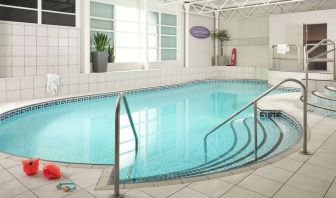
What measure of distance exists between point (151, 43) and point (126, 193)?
9383mm

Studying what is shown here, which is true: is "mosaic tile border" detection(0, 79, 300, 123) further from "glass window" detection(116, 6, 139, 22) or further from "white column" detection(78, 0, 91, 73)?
"glass window" detection(116, 6, 139, 22)

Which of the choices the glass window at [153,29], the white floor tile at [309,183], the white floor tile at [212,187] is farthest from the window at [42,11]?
the white floor tile at [309,183]

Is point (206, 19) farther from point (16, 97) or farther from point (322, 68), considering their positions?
point (16, 97)

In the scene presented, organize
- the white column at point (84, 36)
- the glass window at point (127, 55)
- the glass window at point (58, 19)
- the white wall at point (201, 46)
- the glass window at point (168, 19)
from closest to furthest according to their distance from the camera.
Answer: the glass window at point (58, 19), the white column at point (84, 36), the glass window at point (127, 55), the glass window at point (168, 19), the white wall at point (201, 46)

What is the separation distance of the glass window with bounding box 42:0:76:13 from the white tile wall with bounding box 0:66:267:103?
158 centimetres

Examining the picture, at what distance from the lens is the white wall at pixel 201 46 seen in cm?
1260

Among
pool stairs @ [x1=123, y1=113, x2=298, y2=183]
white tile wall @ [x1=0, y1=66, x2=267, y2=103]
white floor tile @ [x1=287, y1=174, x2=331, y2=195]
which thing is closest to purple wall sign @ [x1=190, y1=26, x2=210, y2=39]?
white tile wall @ [x1=0, y1=66, x2=267, y2=103]

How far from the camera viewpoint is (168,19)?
11727mm

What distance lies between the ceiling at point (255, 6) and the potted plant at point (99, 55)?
3326 millimetres

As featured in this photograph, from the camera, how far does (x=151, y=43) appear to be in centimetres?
1105

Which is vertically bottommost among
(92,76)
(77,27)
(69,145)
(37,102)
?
(69,145)

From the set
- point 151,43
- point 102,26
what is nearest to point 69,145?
point 102,26

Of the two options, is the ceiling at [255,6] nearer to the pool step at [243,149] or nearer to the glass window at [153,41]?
the glass window at [153,41]

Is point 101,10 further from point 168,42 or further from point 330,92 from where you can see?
point 330,92
